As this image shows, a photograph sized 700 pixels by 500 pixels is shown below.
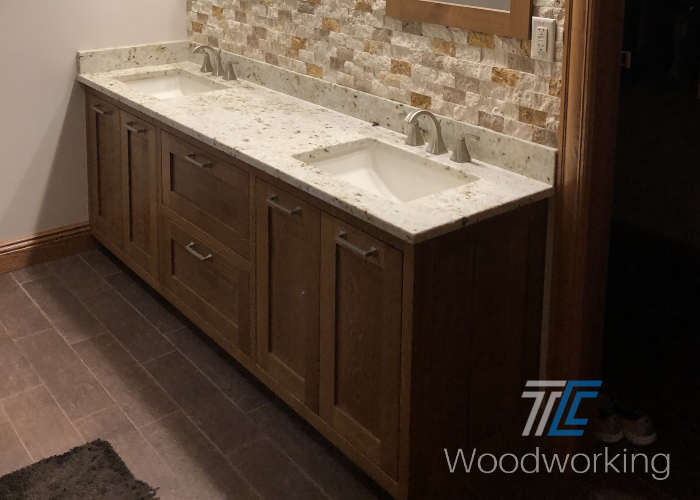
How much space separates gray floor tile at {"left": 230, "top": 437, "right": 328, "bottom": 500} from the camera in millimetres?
2258

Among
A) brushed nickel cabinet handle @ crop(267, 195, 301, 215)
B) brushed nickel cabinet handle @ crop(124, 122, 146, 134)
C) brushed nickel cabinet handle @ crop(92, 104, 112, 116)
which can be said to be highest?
brushed nickel cabinet handle @ crop(92, 104, 112, 116)

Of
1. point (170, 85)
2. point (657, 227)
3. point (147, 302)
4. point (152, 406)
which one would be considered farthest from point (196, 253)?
point (657, 227)

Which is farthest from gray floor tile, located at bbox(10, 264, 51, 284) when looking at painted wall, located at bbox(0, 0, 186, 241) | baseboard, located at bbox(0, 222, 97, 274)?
painted wall, located at bbox(0, 0, 186, 241)

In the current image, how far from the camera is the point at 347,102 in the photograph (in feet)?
9.37

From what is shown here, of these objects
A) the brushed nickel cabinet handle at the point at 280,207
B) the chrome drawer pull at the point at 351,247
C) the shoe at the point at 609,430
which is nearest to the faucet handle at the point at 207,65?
the brushed nickel cabinet handle at the point at 280,207

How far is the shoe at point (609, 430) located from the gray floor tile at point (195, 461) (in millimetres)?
1095

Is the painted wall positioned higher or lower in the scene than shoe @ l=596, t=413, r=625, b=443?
higher

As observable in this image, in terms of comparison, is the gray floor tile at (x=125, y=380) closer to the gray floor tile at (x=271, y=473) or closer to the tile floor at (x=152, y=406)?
the tile floor at (x=152, y=406)

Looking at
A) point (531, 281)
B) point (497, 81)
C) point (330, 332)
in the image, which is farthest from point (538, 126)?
point (330, 332)

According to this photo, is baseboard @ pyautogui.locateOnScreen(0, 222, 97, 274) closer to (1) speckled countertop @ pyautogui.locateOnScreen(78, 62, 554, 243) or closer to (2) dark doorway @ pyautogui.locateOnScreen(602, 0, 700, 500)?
(1) speckled countertop @ pyautogui.locateOnScreen(78, 62, 554, 243)

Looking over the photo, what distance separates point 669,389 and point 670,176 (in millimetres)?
1519

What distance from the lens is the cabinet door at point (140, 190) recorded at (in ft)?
10.2

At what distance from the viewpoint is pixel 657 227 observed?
407 cm

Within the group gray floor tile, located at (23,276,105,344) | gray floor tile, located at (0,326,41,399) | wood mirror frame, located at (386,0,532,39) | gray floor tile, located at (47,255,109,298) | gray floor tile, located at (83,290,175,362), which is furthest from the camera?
gray floor tile, located at (47,255,109,298)
